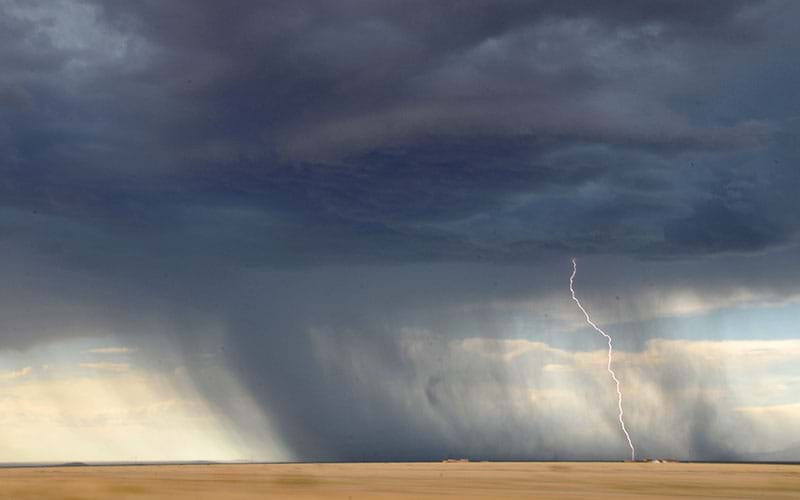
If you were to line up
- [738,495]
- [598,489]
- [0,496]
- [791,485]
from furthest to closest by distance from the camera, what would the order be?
[791,485] → [598,489] → [738,495] → [0,496]

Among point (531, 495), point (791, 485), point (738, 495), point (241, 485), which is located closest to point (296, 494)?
point (241, 485)

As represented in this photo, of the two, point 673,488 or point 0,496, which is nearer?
point 0,496

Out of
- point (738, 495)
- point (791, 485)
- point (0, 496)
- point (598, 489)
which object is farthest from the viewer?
point (791, 485)

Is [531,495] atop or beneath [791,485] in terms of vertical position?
beneath

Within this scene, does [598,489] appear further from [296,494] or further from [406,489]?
[296,494]

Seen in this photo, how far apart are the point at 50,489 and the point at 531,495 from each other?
34073mm

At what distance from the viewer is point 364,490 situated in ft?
217

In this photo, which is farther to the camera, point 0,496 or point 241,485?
point 241,485

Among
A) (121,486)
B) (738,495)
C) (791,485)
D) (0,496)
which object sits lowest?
(0,496)

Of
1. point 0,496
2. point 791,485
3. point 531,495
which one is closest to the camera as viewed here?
point 0,496

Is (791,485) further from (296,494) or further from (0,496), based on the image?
(0,496)

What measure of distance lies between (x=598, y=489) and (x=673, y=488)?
772 cm

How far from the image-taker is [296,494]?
61.3m

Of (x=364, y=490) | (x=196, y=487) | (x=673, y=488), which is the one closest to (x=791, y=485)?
(x=673, y=488)
